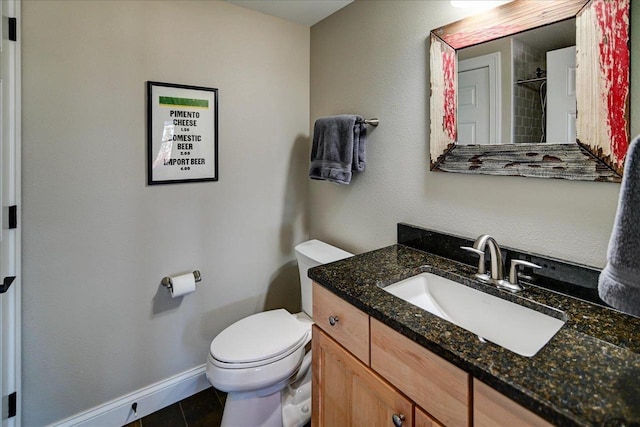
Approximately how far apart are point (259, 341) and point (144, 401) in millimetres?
758

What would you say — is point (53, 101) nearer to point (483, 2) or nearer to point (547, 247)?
point (483, 2)

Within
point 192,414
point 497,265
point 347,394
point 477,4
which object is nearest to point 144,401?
point 192,414

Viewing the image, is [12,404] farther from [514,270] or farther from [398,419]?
[514,270]

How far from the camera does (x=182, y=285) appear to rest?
1756 millimetres

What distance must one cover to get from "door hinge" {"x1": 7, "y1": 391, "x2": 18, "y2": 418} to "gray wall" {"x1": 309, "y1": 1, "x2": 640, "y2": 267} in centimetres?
162

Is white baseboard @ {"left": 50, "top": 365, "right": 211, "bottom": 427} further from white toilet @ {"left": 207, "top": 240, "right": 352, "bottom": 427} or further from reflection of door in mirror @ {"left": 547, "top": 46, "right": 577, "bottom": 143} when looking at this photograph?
reflection of door in mirror @ {"left": 547, "top": 46, "right": 577, "bottom": 143}

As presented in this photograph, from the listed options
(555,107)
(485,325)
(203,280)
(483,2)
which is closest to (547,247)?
(485,325)

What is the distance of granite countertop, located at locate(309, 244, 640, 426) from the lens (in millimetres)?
609

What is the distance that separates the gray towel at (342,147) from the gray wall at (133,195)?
1.38 ft

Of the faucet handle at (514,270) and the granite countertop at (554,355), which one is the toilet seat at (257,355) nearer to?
the granite countertop at (554,355)

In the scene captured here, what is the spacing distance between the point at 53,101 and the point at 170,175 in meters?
0.55

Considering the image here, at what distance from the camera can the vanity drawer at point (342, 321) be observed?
106 centimetres

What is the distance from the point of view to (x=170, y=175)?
1759mm

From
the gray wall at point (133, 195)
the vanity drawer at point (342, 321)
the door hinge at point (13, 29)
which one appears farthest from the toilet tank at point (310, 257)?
the door hinge at point (13, 29)
